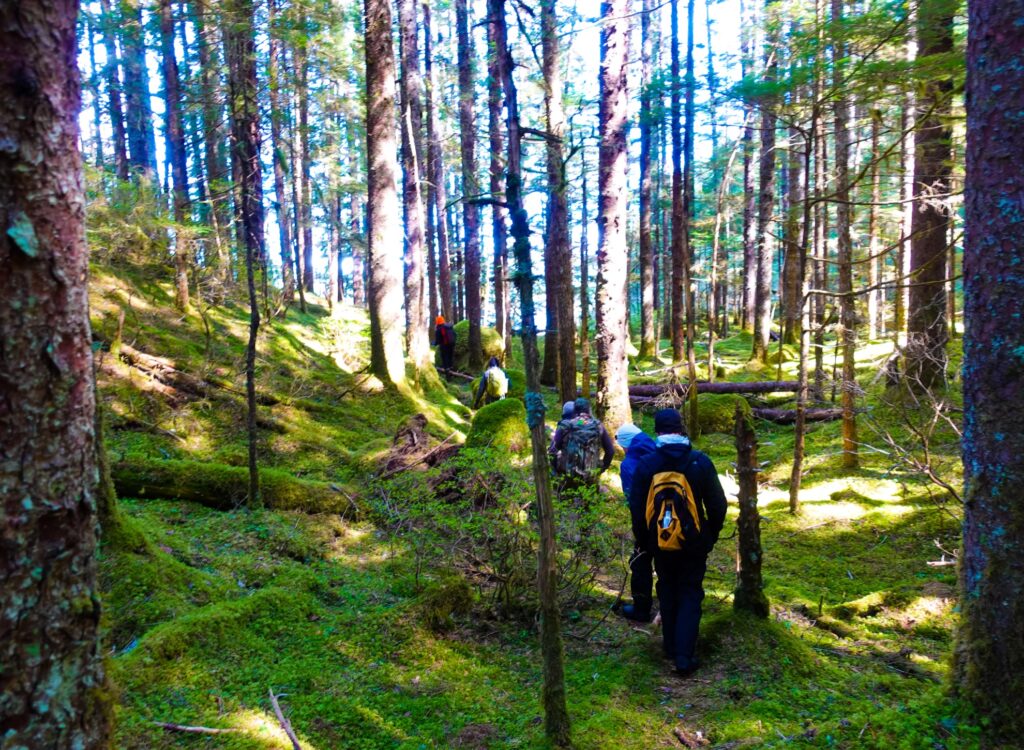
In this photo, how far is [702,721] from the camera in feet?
12.7

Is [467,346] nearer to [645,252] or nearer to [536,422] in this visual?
[645,252]

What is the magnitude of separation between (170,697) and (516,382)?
1430 centimetres

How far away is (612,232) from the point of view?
1055cm

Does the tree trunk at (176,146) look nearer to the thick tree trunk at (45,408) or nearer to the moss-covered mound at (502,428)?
the moss-covered mound at (502,428)

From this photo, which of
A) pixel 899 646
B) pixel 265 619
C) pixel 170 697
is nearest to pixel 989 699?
pixel 899 646

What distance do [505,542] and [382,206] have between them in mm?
9247

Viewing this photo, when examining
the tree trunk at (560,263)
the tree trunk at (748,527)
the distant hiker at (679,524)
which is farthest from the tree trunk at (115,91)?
the tree trunk at (748,527)

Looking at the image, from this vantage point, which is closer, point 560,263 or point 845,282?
point 845,282

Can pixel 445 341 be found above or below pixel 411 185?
below

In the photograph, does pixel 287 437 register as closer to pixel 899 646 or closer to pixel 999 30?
pixel 899 646

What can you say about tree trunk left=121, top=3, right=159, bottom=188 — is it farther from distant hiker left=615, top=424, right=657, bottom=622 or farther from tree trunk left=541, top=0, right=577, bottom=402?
distant hiker left=615, top=424, right=657, bottom=622

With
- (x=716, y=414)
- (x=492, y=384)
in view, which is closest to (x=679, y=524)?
(x=492, y=384)

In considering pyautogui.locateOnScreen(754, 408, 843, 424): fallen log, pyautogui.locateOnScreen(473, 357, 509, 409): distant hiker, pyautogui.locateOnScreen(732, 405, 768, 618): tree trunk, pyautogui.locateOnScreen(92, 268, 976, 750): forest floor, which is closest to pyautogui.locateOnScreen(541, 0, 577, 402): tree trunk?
pyautogui.locateOnScreen(473, 357, 509, 409): distant hiker

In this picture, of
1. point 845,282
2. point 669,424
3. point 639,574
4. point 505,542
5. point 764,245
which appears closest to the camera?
point 669,424
